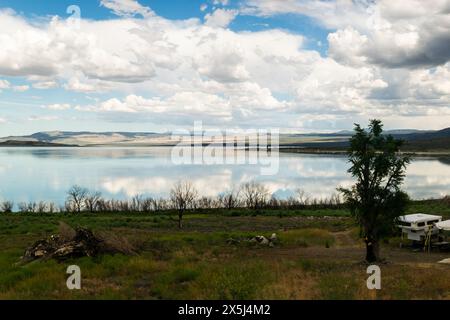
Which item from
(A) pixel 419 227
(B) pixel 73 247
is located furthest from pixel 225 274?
(A) pixel 419 227

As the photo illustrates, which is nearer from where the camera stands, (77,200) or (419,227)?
(419,227)

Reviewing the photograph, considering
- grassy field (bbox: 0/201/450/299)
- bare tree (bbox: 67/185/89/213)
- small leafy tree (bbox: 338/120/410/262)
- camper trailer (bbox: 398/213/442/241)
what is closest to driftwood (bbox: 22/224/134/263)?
grassy field (bbox: 0/201/450/299)

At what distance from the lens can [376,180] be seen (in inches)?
909

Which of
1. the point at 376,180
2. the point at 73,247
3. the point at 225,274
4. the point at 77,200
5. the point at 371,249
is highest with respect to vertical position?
the point at 376,180

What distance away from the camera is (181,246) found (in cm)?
2745

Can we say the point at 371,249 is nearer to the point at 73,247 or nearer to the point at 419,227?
the point at 419,227

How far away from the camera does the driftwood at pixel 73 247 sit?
2080cm

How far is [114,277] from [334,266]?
10448mm

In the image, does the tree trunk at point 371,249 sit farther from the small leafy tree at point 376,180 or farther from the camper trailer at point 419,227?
the camper trailer at point 419,227

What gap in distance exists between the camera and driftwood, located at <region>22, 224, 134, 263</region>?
20797 millimetres

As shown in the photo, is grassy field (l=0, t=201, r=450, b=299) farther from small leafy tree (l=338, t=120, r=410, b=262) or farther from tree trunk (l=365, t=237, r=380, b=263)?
small leafy tree (l=338, t=120, r=410, b=262)

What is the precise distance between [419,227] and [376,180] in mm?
9275
